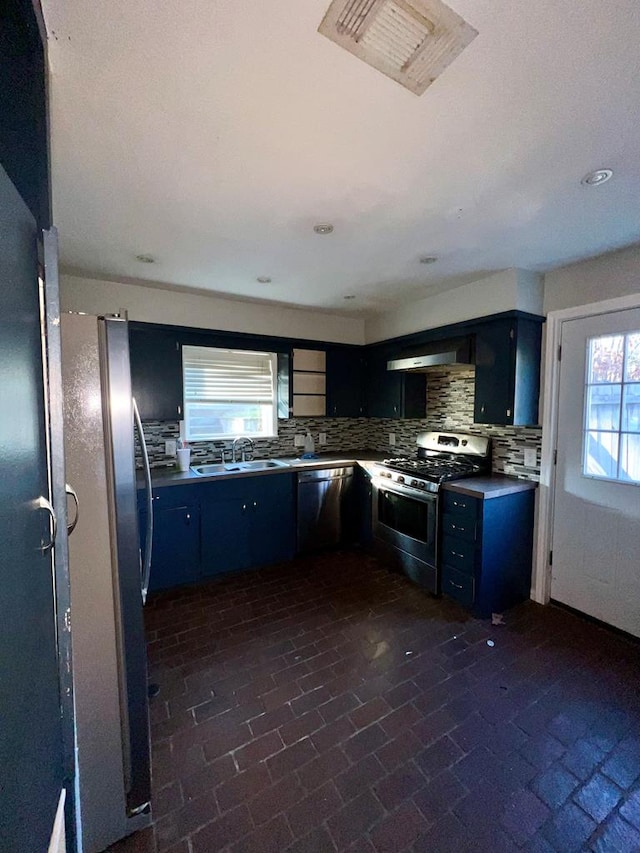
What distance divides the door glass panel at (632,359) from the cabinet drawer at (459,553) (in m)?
1.51

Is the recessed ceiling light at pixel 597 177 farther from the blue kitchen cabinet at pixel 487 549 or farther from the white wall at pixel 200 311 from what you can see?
the white wall at pixel 200 311

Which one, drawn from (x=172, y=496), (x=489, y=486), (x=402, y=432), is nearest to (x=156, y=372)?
(x=172, y=496)

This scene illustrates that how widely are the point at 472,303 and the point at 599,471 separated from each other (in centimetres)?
159

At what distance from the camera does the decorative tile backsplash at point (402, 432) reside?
297cm

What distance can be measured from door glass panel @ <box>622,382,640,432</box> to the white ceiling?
92cm

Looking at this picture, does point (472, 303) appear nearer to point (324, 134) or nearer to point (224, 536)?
point (324, 134)

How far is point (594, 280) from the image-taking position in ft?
8.05

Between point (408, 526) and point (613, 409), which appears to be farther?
point (408, 526)

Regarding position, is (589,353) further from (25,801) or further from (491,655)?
(25,801)

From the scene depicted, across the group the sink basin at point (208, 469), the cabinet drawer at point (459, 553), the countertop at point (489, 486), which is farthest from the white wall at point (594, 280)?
the sink basin at point (208, 469)

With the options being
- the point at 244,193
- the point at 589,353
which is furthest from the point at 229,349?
the point at 589,353

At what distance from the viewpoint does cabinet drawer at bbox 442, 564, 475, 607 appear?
2.57 metres

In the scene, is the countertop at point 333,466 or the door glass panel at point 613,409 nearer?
the door glass panel at point 613,409

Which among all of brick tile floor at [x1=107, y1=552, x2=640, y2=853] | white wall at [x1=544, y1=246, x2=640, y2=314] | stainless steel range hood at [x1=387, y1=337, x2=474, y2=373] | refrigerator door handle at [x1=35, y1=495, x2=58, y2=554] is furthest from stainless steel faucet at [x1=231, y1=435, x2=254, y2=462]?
white wall at [x1=544, y1=246, x2=640, y2=314]
